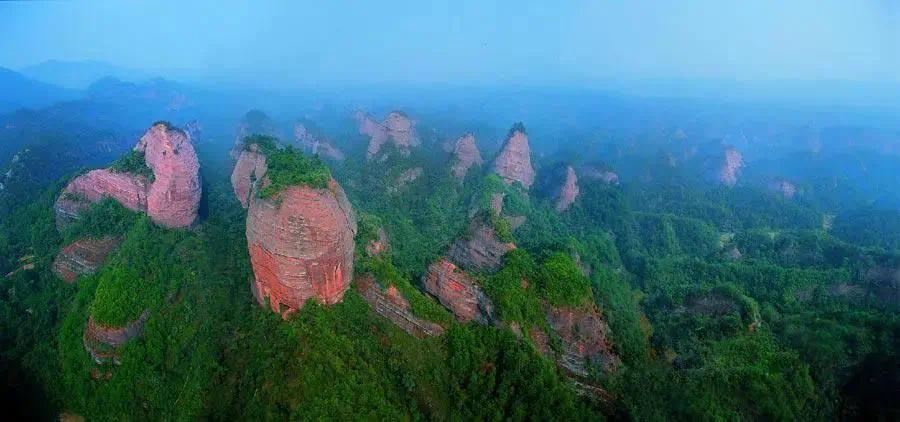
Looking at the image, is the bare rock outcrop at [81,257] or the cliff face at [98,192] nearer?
the bare rock outcrop at [81,257]

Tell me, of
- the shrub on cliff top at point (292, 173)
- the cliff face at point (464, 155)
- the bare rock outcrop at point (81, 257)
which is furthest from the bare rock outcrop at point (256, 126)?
the shrub on cliff top at point (292, 173)

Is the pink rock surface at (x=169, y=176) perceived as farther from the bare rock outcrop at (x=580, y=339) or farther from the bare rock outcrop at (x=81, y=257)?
the bare rock outcrop at (x=580, y=339)

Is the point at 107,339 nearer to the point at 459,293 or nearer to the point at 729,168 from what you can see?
the point at 459,293

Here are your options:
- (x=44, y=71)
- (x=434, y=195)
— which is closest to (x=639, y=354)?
(x=434, y=195)

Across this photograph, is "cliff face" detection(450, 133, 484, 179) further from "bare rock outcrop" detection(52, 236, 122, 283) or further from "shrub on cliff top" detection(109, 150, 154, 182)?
"bare rock outcrop" detection(52, 236, 122, 283)

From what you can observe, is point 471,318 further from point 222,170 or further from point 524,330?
point 222,170

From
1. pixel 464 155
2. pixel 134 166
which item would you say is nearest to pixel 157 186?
pixel 134 166
